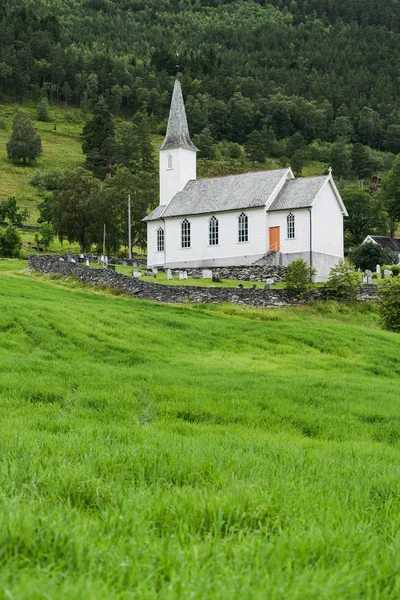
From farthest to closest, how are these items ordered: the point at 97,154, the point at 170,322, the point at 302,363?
the point at 97,154 < the point at 170,322 < the point at 302,363

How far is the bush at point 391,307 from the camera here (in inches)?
1502

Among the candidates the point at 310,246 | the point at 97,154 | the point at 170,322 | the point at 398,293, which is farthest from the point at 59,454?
the point at 97,154

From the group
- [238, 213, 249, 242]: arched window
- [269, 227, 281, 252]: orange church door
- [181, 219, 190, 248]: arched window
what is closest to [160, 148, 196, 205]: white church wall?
[181, 219, 190, 248]: arched window

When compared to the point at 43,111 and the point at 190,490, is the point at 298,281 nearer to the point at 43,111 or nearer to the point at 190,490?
the point at 190,490

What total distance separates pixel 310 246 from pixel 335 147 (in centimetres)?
11634

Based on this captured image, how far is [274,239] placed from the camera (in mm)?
58031

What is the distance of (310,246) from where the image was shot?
56.3 m

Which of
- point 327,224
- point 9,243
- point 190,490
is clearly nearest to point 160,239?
point 327,224

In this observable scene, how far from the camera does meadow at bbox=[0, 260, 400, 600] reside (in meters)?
3.34

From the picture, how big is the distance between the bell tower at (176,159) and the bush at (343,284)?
26499 mm

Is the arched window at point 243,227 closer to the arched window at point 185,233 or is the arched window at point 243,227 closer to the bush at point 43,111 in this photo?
the arched window at point 185,233

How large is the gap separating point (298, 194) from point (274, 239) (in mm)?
4805

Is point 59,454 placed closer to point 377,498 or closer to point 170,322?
point 377,498

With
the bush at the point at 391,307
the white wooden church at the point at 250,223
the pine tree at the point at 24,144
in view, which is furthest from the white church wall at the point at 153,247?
the pine tree at the point at 24,144
